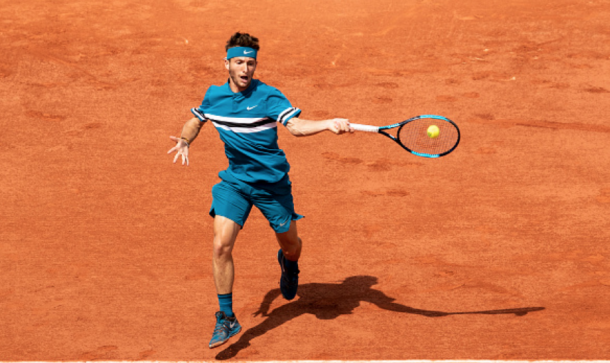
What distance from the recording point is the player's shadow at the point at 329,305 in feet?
23.9

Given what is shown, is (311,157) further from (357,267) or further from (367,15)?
(367,15)

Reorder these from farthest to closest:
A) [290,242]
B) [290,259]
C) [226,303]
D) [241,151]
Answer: [290,259] → [290,242] → [226,303] → [241,151]

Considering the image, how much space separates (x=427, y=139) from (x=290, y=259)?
2596mm

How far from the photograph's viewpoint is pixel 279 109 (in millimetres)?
6598

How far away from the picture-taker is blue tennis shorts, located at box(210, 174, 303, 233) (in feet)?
22.1

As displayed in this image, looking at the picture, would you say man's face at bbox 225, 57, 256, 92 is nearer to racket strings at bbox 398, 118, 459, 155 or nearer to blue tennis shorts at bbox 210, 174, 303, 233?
blue tennis shorts at bbox 210, 174, 303, 233

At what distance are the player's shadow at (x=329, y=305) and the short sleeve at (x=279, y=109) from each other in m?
1.89

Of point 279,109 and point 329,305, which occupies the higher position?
point 279,109

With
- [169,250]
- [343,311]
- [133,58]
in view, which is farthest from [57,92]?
[343,311]

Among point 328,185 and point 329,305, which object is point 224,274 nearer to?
point 329,305

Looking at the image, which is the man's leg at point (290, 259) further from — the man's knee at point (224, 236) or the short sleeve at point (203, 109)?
the short sleeve at point (203, 109)

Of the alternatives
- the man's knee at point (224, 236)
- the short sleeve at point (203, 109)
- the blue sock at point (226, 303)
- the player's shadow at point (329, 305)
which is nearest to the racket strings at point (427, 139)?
the player's shadow at point (329, 305)

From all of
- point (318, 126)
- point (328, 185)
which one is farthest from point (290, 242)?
point (328, 185)

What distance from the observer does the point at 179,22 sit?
1534 centimetres
